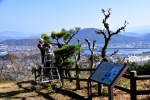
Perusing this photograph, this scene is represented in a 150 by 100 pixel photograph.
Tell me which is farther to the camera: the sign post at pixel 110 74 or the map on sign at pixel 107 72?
the map on sign at pixel 107 72

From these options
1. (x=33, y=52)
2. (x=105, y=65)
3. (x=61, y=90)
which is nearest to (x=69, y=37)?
(x=61, y=90)

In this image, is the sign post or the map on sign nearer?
the sign post

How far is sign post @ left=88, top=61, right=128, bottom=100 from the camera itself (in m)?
4.83

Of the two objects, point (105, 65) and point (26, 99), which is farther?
point (26, 99)

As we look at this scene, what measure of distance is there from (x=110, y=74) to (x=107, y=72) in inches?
7.2

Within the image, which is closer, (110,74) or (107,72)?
(110,74)

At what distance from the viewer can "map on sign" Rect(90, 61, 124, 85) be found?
195 inches

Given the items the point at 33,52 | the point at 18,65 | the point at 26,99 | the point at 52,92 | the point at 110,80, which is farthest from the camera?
the point at 33,52

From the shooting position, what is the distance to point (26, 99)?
758 cm

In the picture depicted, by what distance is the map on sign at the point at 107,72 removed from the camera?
4961mm

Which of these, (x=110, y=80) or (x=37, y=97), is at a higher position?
(x=110, y=80)

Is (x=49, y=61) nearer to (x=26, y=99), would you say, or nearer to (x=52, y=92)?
(x=52, y=92)

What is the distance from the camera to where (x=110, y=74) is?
5141 mm

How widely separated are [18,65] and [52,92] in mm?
22661
